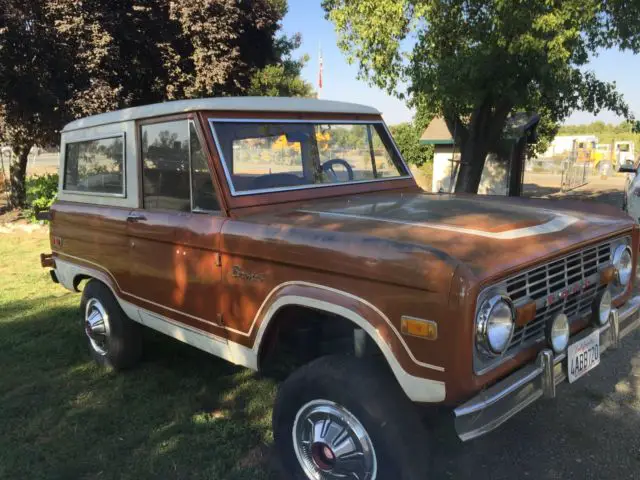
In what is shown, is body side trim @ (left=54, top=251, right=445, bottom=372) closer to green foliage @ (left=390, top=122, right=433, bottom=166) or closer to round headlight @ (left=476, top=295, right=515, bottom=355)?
round headlight @ (left=476, top=295, right=515, bottom=355)

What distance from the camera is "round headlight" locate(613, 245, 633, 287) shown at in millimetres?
3029

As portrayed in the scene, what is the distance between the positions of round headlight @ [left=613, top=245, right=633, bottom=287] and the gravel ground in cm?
75

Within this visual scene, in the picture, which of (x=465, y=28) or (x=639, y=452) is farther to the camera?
(x=465, y=28)

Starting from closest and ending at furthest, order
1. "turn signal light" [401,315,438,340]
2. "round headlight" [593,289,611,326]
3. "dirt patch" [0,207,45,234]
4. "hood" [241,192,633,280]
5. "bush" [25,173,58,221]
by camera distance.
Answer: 1. "turn signal light" [401,315,438,340]
2. "hood" [241,192,633,280]
3. "round headlight" [593,289,611,326]
4. "dirt patch" [0,207,45,234]
5. "bush" [25,173,58,221]

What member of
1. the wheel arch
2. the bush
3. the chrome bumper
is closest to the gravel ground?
the chrome bumper

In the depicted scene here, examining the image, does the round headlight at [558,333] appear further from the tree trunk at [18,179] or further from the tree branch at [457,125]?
the tree trunk at [18,179]

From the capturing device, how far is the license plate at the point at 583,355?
2.52 meters

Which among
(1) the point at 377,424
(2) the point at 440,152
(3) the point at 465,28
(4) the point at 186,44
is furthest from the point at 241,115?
(2) the point at 440,152

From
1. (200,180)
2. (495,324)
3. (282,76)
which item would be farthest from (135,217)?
(282,76)

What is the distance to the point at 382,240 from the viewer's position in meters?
2.27

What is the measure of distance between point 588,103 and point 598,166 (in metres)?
15.3

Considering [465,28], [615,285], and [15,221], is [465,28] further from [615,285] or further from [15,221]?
[15,221]

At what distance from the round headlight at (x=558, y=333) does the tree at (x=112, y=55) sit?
A: 947 centimetres

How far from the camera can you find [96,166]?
13.6 ft
